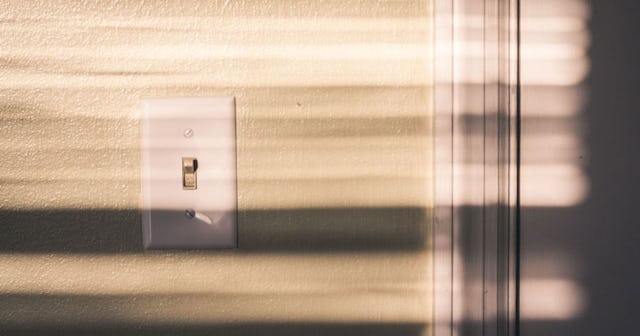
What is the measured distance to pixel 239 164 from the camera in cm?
65

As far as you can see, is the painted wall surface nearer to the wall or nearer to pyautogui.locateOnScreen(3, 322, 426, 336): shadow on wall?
A: pyautogui.locateOnScreen(3, 322, 426, 336): shadow on wall

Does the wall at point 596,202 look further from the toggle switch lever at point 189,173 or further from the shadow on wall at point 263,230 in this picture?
the toggle switch lever at point 189,173

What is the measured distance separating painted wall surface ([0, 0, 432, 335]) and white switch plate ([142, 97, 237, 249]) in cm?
1

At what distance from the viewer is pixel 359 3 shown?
64cm

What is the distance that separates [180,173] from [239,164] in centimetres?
7

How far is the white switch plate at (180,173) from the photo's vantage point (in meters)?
0.64

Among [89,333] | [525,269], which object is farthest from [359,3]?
[89,333]

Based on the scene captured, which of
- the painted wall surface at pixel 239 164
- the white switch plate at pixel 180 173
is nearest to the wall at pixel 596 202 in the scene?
the painted wall surface at pixel 239 164

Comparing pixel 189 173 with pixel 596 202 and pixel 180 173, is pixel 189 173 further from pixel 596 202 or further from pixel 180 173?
pixel 596 202

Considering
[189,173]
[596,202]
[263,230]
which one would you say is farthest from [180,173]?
[596,202]

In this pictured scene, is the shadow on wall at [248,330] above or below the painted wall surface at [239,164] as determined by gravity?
below

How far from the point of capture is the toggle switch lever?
638 millimetres

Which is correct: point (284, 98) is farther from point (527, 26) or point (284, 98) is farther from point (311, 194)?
point (527, 26)

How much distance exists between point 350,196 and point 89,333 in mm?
341
